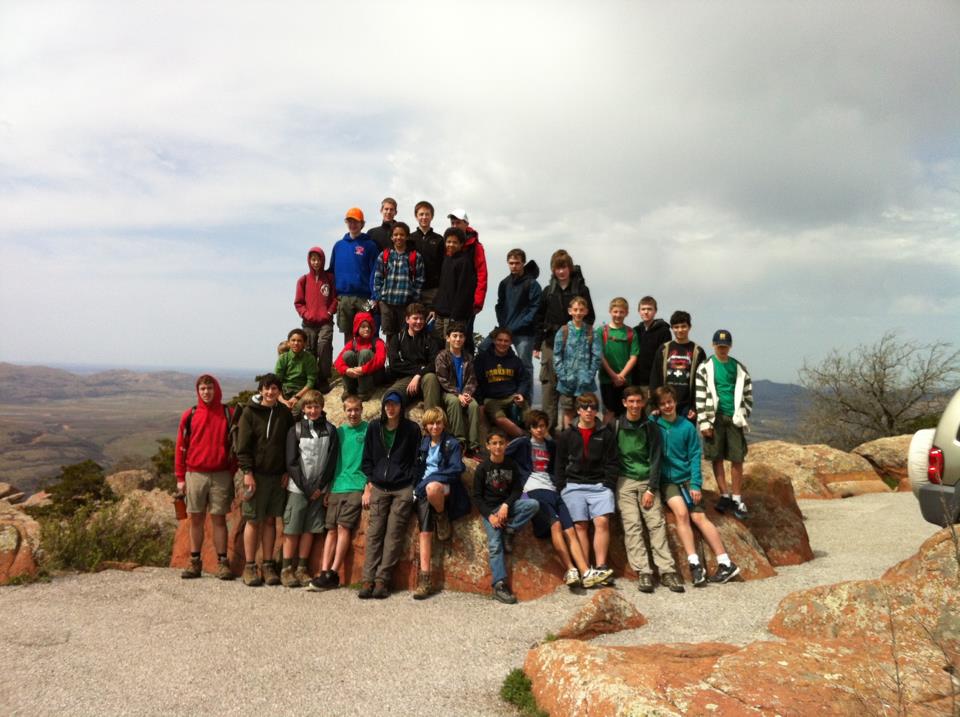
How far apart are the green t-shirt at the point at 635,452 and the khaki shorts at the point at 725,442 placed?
119cm

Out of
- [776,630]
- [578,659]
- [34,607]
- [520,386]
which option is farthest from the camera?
[520,386]

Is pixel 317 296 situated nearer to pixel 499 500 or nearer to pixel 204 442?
pixel 204 442

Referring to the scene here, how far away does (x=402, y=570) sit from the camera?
25.8 ft

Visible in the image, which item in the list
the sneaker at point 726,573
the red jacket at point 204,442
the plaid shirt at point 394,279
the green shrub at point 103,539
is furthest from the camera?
the plaid shirt at point 394,279

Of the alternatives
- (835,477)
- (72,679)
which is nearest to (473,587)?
(72,679)

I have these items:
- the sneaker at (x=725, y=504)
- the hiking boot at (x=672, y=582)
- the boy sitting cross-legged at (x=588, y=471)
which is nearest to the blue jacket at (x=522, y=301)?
the boy sitting cross-legged at (x=588, y=471)

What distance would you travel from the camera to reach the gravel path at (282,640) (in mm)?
5086

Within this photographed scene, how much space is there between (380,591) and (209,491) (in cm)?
262

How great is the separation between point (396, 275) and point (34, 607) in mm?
6232

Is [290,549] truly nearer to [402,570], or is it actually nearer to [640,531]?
[402,570]

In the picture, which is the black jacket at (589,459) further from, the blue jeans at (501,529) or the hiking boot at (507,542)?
the hiking boot at (507,542)

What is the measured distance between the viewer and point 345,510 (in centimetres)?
797

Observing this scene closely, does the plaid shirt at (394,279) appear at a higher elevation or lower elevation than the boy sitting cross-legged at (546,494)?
higher

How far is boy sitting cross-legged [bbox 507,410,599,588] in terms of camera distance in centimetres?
777
